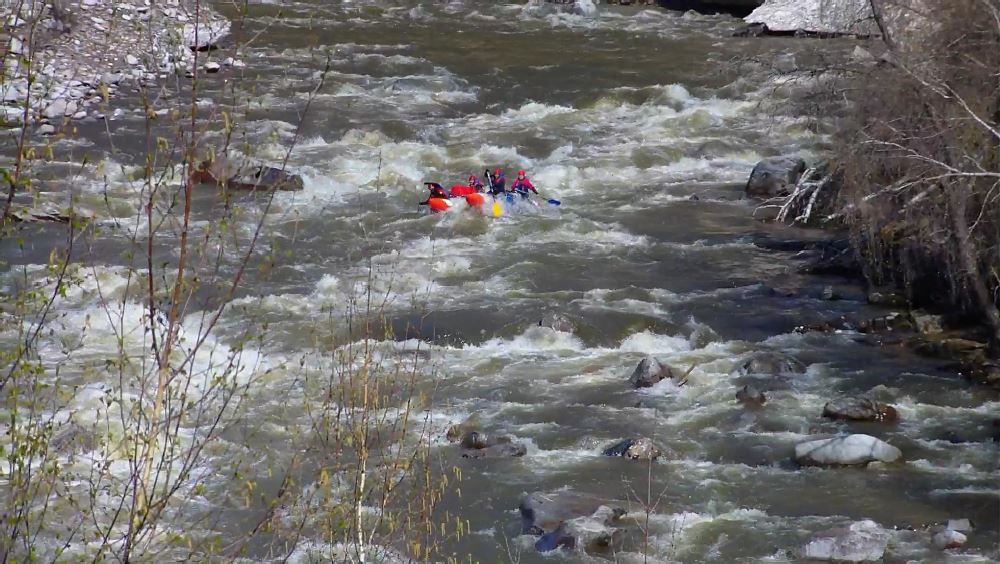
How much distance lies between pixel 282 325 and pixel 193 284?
25.7ft

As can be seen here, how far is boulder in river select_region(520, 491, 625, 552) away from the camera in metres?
7.98

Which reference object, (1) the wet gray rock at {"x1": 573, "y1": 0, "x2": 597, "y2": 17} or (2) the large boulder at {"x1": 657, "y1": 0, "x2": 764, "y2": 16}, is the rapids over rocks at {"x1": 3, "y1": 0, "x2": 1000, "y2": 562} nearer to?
(2) the large boulder at {"x1": 657, "y1": 0, "x2": 764, "y2": 16}

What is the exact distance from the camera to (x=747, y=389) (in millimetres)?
10227

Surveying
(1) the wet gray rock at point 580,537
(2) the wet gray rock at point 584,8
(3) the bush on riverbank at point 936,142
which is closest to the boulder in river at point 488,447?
(1) the wet gray rock at point 580,537

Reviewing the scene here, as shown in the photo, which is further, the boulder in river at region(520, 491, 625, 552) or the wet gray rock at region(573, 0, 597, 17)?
the wet gray rock at region(573, 0, 597, 17)

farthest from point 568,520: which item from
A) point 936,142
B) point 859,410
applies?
point 936,142

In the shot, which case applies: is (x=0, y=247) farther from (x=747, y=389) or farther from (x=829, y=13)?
(x=829, y=13)

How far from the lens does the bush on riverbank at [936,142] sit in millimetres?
9641

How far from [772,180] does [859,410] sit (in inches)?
263

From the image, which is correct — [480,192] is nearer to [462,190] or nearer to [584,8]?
[462,190]

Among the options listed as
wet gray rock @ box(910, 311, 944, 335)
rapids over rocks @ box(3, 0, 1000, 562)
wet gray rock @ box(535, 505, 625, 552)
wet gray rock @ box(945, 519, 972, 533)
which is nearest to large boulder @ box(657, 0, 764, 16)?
rapids over rocks @ box(3, 0, 1000, 562)

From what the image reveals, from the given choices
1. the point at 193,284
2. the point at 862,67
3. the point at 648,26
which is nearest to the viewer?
the point at 193,284

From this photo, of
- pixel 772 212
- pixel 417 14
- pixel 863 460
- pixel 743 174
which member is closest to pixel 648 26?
pixel 417 14

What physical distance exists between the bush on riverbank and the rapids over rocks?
3.29 ft
